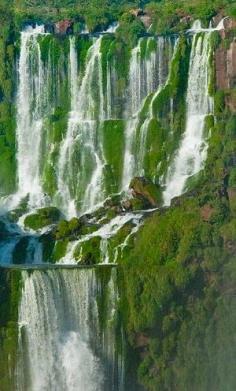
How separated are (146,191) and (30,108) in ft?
25.9

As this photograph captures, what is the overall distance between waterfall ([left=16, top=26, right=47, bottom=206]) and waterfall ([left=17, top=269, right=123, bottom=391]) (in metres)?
12.3

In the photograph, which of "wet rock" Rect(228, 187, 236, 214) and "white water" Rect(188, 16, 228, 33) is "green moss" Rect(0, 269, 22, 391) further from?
"white water" Rect(188, 16, 228, 33)

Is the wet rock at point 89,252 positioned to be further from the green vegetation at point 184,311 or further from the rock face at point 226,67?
the rock face at point 226,67

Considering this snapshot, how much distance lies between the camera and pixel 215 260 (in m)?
34.9

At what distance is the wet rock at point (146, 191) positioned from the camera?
135ft

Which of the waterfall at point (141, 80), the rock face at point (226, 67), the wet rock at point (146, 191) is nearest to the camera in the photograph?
the wet rock at point (146, 191)

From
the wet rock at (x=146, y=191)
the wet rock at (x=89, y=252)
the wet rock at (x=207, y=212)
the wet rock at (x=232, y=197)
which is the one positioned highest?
the wet rock at (x=146, y=191)

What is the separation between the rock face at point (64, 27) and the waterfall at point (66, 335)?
1681 cm

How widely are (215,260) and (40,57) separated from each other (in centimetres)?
1532

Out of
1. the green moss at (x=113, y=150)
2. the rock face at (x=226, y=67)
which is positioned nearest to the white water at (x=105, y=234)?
the green moss at (x=113, y=150)

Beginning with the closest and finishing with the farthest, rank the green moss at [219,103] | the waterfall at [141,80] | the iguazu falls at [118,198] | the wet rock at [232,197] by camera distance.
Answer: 1. the iguazu falls at [118,198]
2. the wet rock at [232,197]
3. the green moss at [219,103]
4. the waterfall at [141,80]

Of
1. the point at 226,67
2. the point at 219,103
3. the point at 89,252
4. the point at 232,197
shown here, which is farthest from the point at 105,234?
the point at 226,67

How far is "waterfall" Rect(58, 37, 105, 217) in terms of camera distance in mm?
44719

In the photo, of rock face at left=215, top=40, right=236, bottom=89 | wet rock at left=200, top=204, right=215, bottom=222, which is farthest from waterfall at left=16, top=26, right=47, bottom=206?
wet rock at left=200, top=204, right=215, bottom=222
